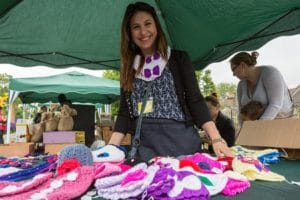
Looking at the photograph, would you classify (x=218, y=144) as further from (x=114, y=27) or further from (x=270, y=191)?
(x=114, y=27)

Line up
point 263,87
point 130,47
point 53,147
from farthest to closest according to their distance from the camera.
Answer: point 53,147, point 263,87, point 130,47

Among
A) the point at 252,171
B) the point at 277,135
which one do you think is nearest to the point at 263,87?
the point at 277,135

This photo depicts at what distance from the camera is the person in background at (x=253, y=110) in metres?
2.00

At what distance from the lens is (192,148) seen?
1.19 metres

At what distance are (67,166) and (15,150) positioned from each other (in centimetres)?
207

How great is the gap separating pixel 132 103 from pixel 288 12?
4.48 ft

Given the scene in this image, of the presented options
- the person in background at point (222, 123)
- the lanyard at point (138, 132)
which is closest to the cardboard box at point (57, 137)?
the person in background at point (222, 123)

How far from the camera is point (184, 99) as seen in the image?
1238 mm

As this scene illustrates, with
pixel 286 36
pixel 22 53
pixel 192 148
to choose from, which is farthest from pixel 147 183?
pixel 22 53

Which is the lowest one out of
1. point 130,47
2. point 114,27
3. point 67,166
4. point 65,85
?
point 67,166

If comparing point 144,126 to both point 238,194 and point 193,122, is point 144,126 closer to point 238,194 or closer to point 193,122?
point 193,122

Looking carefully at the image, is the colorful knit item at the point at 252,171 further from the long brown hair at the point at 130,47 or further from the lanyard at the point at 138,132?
the long brown hair at the point at 130,47

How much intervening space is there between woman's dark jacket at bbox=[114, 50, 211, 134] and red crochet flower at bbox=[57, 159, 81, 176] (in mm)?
455

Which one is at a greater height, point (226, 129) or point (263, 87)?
point (263, 87)
